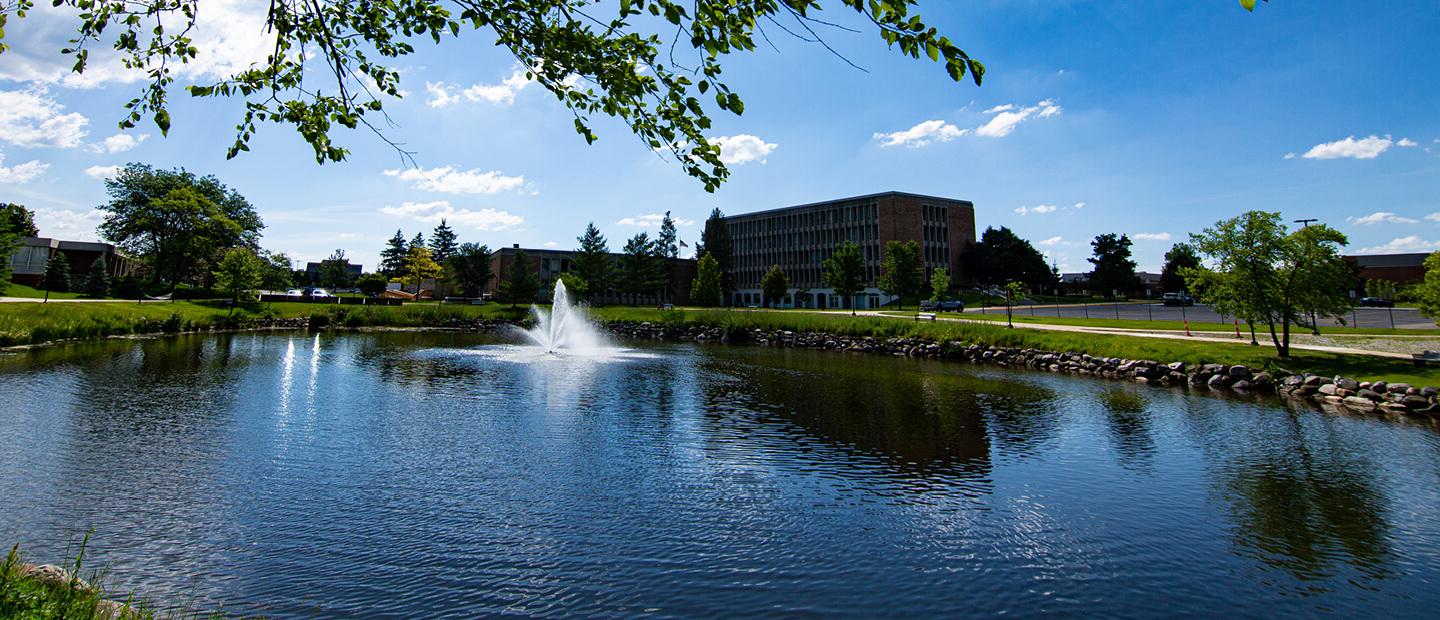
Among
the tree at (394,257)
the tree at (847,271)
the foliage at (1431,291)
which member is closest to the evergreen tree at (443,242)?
the tree at (394,257)

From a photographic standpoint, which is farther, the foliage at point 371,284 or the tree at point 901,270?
the foliage at point 371,284

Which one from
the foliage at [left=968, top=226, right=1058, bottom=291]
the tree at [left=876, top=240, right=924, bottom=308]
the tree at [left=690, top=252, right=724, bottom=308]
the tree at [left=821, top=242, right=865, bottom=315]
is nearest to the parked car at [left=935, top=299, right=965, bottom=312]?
the tree at [left=876, top=240, right=924, bottom=308]

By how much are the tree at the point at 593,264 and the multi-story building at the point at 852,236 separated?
Answer: 32178 millimetres

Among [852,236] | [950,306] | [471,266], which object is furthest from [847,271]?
[471,266]

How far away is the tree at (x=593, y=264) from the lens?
9671 cm

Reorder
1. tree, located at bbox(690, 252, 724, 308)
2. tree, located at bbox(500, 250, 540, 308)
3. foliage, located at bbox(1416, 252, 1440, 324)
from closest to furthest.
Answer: foliage, located at bbox(1416, 252, 1440, 324) → tree, located at bbox(500, 250, 540, 308) → tree, located at bbox(690, 252, 724, 308)

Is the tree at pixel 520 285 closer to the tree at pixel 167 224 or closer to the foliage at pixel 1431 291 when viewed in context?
the tree at pixel 167 224

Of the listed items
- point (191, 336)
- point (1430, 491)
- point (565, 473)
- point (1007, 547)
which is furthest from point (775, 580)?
point (191, 336)

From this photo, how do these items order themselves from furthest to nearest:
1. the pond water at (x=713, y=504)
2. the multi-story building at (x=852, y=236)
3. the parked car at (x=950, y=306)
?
the multi-story building at (x=852, y=236), the parked car at (x=950, y=306), the pond water at (x=713, y=504)

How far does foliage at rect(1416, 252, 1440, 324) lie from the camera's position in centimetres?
2277

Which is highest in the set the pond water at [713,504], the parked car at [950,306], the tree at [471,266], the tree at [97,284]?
the tree at [471,266]

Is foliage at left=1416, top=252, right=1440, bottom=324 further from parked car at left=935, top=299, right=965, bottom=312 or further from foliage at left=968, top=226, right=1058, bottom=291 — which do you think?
foliage at left=968, top=226, right=1058, bottom=291

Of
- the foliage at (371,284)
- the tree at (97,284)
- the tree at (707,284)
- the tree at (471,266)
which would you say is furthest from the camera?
the tree at (471,266)

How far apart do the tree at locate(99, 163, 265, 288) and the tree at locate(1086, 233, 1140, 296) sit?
12056 centimetres
